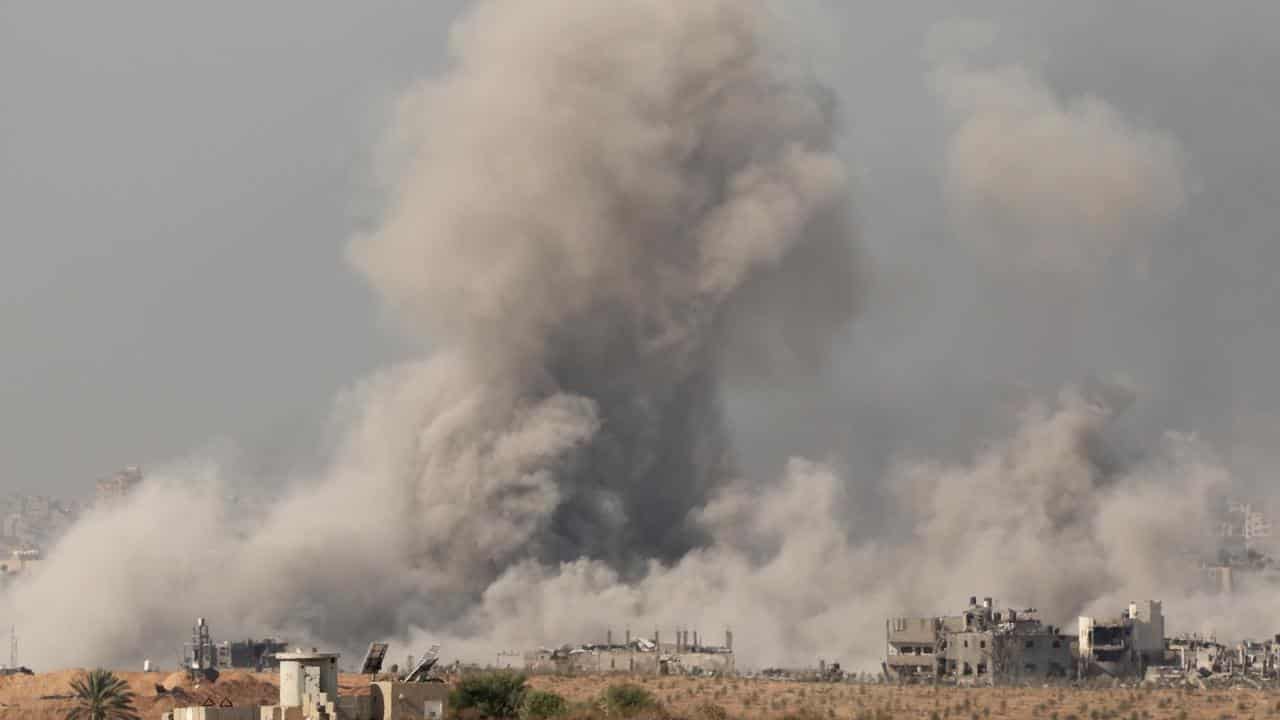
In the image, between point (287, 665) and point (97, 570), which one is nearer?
point (287, 665)

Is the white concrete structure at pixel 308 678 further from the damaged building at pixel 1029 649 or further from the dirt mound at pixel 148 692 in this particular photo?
the damaged building at pixel 1029 649

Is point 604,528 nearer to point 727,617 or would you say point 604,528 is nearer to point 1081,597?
point 727,617

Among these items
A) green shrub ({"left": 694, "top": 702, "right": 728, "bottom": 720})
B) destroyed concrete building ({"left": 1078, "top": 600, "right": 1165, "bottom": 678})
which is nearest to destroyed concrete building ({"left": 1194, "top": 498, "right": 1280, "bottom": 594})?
destroyed concrete building ({"left": 1078, "top": 600, "right": 1165, "bottom": 678})

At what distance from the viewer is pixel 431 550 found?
4122 inches

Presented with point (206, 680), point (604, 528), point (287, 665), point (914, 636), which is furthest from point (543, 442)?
point (287, 665)

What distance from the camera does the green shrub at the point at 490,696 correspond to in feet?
233

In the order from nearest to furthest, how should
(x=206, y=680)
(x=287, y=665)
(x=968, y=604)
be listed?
1. (x=287, y=665)
2. (x=206, y=680)
3. (x=968, y=604)

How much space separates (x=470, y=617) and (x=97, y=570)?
16919 mm

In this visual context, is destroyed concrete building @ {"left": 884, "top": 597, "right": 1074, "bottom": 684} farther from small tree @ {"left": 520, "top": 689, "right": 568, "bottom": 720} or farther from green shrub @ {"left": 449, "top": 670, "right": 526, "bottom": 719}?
small tree @ {"left": 520, "top": 689, "right": 568, "bottom": 720}

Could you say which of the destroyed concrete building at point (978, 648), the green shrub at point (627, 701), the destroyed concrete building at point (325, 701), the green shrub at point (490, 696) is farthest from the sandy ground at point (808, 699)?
the destroyed concrete building at point (978, 648)

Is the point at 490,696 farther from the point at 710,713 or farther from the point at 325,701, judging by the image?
the point at 325,701

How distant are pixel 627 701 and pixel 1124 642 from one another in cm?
3122

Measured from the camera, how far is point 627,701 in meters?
71.9

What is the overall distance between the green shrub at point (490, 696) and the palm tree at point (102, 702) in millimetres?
9416
